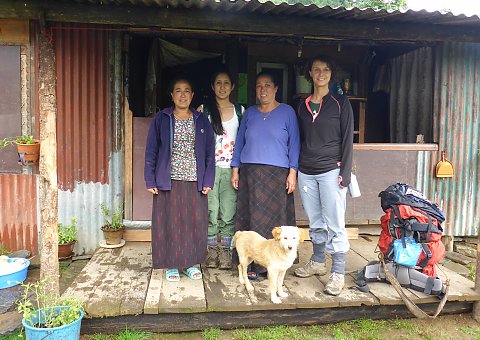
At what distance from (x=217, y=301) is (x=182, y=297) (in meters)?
0.32

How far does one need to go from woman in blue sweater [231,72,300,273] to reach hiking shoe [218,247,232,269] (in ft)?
1.59

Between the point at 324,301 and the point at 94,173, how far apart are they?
326cm

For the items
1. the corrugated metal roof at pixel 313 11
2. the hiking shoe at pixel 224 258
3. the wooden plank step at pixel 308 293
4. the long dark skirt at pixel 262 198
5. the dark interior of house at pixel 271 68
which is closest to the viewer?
the corrugated metal roof at pixel 313 11

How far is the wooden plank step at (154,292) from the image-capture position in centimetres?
325

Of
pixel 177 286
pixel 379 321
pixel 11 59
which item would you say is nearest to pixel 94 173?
pixel 11 59

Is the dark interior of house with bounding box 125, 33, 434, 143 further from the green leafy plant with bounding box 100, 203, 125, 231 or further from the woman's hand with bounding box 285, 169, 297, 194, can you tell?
the woman's hand with bounding box 285, 169, 297, 194

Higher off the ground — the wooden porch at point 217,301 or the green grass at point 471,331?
the wooden porch at point 217,301

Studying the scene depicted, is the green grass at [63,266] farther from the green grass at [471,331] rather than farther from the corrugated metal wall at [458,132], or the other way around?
the corrugated metal wall at [458,132]

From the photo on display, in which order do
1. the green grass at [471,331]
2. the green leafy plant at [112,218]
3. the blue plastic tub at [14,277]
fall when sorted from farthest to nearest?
the green leafy plant at [112,218]
the blue plastic tub at [14,277]
the green grass at [471,331]

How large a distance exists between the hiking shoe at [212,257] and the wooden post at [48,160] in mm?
1511

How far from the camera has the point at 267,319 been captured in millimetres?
3555

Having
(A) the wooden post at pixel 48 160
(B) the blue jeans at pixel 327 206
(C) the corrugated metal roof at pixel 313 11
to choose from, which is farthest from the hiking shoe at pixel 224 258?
(C) the corrugated metal roof at pixel 313 11

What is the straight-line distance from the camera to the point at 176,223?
12.4 feet

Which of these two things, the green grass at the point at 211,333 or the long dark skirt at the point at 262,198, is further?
the long dark skirt at the point at 262,198
